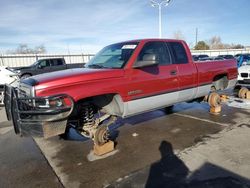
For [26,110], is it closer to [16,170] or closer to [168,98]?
[16,170]

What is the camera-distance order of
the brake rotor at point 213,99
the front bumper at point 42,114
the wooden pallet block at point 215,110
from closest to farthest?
the front bumper at point 42,114, the brake rotor at point 213,99, the wooden pallet block at point 215,110

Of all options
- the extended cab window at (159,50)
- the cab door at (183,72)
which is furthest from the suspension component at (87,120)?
the cab door at (183,72)

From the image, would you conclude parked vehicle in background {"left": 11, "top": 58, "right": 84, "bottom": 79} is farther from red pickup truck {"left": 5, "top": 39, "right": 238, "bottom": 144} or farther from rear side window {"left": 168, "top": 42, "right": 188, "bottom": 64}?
red pickup truck {"left": 5, "top": 39, "right": 238, "bottom": 144}

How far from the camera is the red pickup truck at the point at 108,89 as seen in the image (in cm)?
321

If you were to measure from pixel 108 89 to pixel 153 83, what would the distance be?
109cm

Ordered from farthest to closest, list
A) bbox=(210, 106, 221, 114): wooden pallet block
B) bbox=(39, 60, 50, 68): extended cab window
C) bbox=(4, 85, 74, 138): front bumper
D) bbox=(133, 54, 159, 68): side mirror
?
bbox=(39, 60, 50, 68): extended cab window
bbox=(210, 106, 221, 114): wooden pallet block
bbox=(133, 54, 159, 68): side mirror
bbox=(4, 85, 74, 138): front bumper

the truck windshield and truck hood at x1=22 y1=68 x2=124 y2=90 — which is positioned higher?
the truck windshield

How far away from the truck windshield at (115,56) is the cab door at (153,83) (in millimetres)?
236

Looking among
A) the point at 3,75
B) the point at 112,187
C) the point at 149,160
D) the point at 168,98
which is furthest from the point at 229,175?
the point at 3,75

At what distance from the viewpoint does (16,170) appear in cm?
371

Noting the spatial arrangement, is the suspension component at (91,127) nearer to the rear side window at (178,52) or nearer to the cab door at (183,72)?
the cab door at (183,72)

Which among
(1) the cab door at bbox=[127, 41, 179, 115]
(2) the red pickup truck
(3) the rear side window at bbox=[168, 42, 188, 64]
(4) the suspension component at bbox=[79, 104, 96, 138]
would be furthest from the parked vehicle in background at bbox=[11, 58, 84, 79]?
(4) the suspension component at bbox=[79, 104, 96, 138]

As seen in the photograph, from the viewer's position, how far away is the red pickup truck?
3205 millimetres

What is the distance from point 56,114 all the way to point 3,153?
2.15 meters
